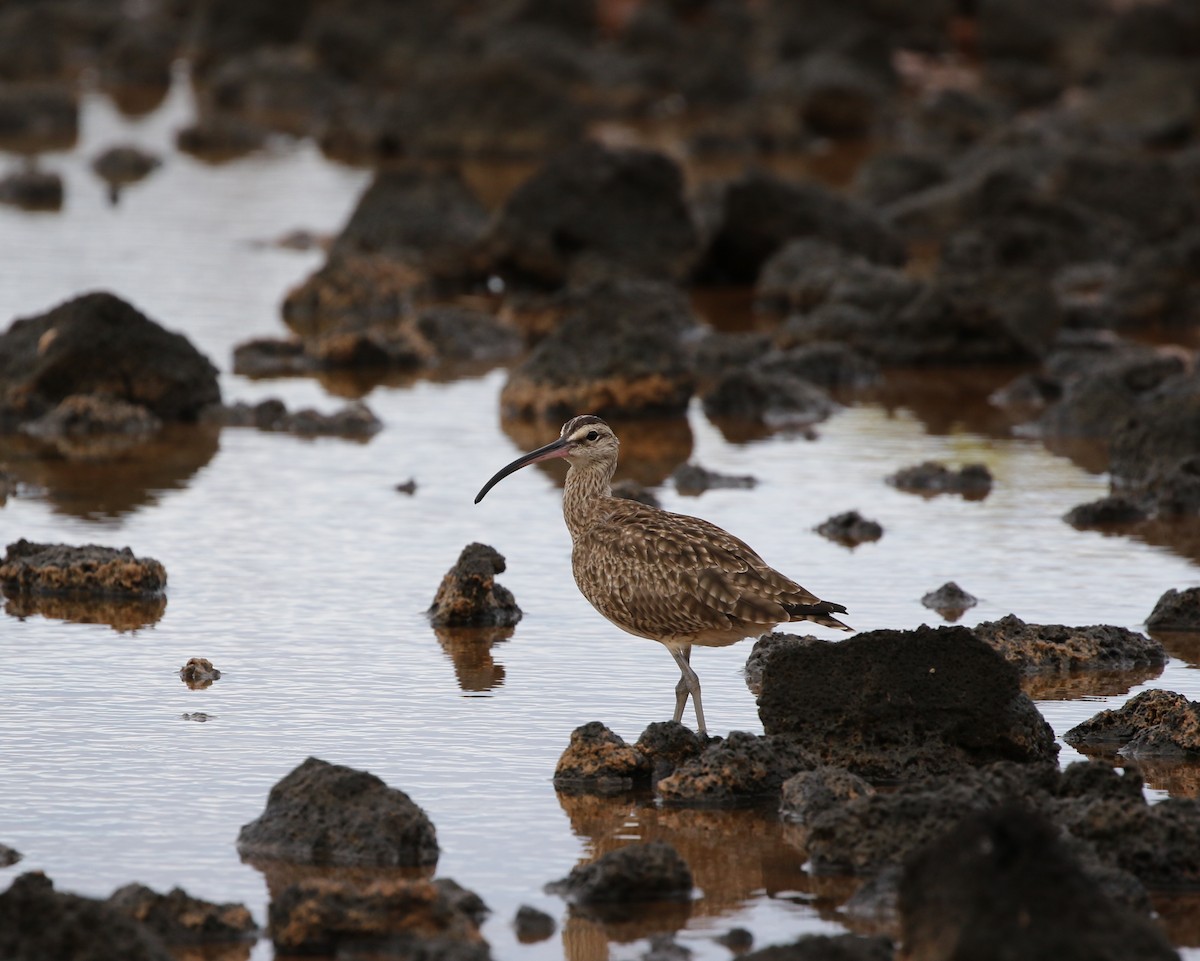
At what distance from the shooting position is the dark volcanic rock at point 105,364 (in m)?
18.2

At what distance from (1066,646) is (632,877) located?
4.14m

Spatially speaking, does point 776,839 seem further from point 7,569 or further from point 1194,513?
point 1194,513

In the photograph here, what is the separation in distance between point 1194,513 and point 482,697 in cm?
649

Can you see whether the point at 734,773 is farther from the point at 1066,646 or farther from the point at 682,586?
the point at 1066,646

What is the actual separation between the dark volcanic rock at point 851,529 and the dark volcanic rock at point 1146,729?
429 cm

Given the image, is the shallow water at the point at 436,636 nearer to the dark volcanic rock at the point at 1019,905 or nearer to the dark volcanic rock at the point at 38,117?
the dark volcanic rock at the point at 1019,905

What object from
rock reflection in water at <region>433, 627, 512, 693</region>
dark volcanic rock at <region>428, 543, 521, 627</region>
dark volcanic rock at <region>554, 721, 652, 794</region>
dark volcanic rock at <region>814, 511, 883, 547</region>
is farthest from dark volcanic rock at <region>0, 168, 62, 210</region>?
dark volcanic rock at <region>554, 721, 652, 794</region>

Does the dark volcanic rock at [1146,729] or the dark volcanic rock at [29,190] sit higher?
the dark volcanic rock at [29,190]

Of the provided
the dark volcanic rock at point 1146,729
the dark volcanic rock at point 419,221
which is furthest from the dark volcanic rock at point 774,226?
the dark volcanic rock at point 1146,729

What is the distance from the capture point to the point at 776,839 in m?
9.34

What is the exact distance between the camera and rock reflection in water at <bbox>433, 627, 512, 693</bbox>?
1156 centimetres


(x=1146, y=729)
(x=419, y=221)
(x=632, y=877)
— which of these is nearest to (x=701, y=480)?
(x=1146, y=729)

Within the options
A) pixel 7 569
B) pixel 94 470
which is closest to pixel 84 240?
pixel 94 470

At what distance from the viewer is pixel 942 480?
16516 mm
